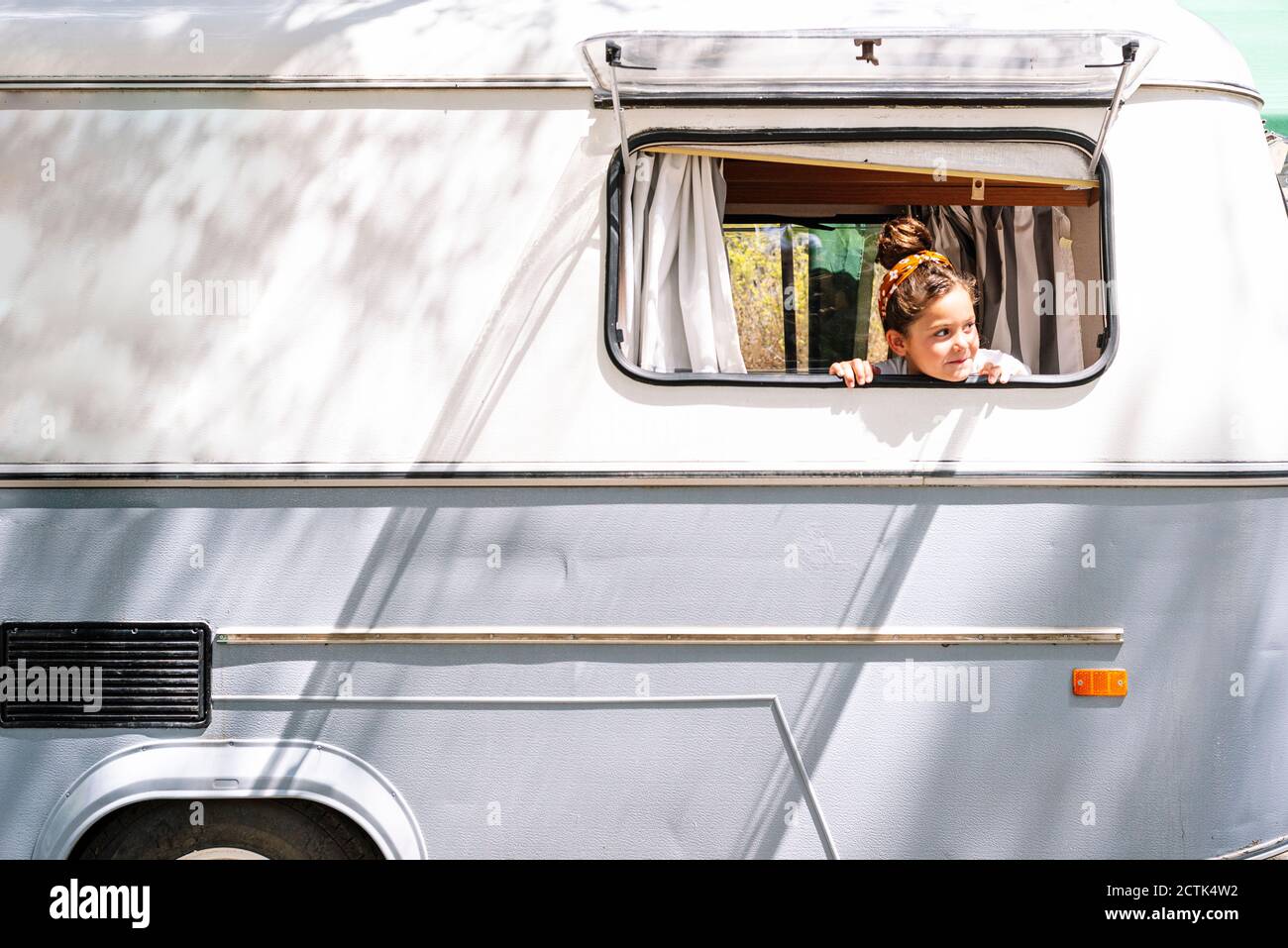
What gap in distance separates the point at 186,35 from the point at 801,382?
194 cm

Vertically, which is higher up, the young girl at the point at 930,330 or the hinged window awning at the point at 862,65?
the hinged window awning at the point at 862,65

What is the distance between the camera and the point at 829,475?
8.76 feet

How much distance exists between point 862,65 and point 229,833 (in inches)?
107

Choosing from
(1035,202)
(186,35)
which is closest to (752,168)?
(1035,202)

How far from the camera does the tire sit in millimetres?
2734

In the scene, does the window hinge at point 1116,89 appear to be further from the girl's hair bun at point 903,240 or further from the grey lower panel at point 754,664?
the grey lower panel at point 754,664

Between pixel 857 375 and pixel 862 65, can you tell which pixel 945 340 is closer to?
pixel 857 375

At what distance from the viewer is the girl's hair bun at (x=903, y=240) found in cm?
347

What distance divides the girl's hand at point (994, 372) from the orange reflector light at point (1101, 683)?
32.2 inches

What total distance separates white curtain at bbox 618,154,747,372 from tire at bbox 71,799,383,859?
1.56 m

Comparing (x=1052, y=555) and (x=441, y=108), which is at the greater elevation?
(x=441, y=108)

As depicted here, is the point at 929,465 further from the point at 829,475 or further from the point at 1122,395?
the point at 1122,395

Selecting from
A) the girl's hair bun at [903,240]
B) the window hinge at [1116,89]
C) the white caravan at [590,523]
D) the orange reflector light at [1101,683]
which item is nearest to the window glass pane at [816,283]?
the girl's hair bun at [903,240]

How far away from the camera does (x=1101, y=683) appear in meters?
2.68
